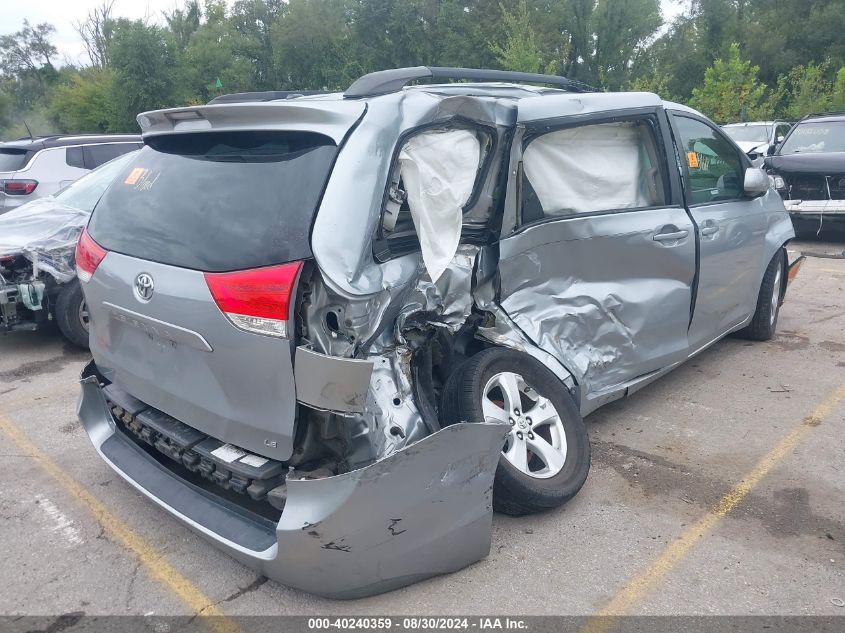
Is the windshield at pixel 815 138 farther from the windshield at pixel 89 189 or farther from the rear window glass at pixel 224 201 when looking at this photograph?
the rear window glass at pixel 224 201

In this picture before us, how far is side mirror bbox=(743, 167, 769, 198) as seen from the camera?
4910mm

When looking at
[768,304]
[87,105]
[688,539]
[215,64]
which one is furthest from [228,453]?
[215,64]

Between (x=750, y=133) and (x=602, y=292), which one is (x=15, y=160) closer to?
(x=602, y=292)

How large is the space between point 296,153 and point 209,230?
44cm

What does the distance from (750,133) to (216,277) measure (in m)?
14.8

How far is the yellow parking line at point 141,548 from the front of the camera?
2742mm

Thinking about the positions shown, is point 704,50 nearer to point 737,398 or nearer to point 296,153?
point 737,398

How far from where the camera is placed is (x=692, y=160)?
4516 mm

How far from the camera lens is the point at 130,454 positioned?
327 centimetres

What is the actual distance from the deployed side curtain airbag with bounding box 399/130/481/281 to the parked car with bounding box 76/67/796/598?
0.4 inches

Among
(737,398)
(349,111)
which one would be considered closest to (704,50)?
(737,398)

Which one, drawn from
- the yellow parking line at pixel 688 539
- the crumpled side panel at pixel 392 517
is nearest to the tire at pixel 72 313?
the crumpled side panel at pixel 392 517

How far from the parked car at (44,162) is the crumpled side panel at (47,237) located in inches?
141

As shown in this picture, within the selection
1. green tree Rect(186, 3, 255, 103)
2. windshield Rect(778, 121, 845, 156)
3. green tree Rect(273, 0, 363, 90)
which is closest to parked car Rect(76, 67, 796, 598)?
windshield Rect(778, 121, 845, 156)
